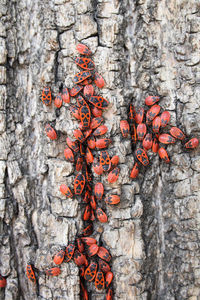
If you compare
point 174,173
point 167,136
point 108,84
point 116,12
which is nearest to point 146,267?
point 174,173

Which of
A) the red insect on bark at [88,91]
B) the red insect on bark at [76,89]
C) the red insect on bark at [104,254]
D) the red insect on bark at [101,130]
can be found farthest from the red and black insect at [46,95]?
the red insect on bark at [104,254]

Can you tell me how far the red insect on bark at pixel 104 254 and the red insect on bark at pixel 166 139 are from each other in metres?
1.39

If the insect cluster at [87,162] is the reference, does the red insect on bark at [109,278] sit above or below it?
below

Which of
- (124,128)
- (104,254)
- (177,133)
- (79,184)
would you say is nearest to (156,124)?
(177,133)

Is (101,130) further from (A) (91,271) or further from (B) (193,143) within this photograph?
(A) (91,271)

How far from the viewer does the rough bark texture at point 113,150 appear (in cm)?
331

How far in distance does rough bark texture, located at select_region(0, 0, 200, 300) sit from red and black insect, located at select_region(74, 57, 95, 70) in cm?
9

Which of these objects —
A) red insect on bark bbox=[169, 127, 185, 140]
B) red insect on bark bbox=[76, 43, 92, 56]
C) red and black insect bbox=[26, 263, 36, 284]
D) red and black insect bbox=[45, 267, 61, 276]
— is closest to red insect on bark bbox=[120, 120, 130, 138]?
red insect on bark bbox=[169, 127, 185, 140]

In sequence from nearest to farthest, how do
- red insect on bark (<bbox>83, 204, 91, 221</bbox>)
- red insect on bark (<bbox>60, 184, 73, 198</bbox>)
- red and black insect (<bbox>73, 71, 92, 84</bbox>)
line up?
red and black insect (<bbox>73, 71, 92, 84</bbox>)
red insect on bark (<bbox>60, 184, 73, 198</bbox>)
red insect on bark (<bbox>83, 204, 91, 221</bbox>)

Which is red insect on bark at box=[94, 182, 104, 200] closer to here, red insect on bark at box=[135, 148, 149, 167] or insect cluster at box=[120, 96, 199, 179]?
insect cluster at box=[120, 96, 199, 179]

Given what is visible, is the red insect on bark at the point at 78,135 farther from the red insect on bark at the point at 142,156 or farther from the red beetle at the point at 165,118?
the red beetle at the point at 165,118

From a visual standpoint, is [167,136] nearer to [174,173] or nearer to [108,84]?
[174,173]

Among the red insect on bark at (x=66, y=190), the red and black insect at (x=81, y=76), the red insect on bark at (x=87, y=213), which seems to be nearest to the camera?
the red and black insect at (x=81, y=76)

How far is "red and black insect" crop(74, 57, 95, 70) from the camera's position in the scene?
325cm
